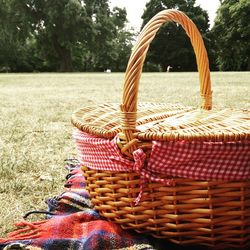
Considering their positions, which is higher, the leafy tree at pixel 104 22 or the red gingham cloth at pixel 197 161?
the leafy tree at pixel 104 22

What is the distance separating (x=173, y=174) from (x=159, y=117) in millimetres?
519

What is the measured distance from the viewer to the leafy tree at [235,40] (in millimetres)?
37469

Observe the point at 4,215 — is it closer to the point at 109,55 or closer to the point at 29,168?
the point at 29,168

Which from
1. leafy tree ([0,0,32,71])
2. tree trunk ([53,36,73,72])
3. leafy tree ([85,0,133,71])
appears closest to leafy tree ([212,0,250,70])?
leafy tree ([85,0,133,71])

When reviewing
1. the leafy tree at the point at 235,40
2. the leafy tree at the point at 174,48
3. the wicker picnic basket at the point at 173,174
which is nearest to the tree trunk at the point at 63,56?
the leafy tree at the point at 174,48

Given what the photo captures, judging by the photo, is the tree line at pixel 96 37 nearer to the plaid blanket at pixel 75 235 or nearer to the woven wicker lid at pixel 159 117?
the woven wicker lid at pixel 159 117

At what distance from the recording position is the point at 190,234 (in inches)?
59.2

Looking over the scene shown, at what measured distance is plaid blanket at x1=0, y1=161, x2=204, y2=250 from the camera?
5.07ft

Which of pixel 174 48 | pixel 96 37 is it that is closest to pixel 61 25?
pixel 96 37

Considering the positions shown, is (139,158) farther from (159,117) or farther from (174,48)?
(174,48)

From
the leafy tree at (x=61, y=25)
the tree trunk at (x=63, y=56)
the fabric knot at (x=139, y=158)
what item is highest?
the leafy tree at (x=61, y=25)

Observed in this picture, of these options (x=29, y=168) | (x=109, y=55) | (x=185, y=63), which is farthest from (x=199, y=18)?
(x=29, y=168)

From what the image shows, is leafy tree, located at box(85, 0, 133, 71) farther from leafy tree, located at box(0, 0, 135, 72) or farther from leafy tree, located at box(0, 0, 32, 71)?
leafy tree, located at box(0, 0, 32, 71)

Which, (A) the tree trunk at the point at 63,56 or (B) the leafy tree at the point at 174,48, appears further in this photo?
(B) the leafy tree at the point at 174,48
